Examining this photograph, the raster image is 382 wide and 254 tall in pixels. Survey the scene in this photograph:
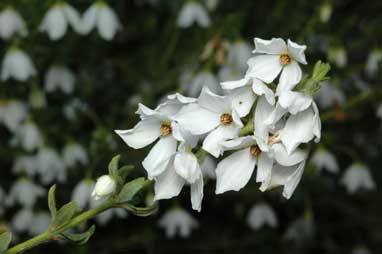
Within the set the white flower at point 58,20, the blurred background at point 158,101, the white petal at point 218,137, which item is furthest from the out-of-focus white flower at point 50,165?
the white petal at point 218,137

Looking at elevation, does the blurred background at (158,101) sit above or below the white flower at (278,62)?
below

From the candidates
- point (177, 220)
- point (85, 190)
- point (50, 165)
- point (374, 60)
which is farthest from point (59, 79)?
point (374, 60)

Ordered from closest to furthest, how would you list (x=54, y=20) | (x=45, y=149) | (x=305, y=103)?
(x=305, y=103) → (x=54, y=20) → (x=45, y=149)

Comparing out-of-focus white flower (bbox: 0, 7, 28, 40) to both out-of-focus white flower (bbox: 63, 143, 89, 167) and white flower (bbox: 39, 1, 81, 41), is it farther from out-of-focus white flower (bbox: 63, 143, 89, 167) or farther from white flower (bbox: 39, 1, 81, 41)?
out-of-focus white flower (bbox: 63, 143, 89, 167)

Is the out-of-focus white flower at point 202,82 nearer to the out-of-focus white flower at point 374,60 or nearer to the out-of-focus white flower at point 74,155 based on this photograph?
the out-of-focus white flower at point 74,155

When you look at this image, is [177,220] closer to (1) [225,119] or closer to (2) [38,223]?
(2) [38,223]

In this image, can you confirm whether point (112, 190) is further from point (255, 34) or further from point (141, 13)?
point (141, 13)

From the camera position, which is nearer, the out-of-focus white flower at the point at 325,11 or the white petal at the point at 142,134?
the white petal at the point at 142,134

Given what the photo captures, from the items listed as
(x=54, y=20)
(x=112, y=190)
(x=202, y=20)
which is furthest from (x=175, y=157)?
(x=202, y=20)
